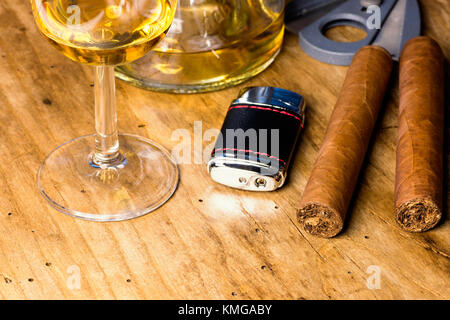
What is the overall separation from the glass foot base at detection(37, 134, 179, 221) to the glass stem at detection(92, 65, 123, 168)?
1cm

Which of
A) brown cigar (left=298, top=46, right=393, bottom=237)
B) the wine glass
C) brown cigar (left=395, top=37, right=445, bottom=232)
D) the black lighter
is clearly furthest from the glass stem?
brown cigar (left=395, top=37, right=445, bottom=232)

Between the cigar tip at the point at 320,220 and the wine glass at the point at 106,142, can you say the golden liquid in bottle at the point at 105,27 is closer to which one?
the wine glass at the point at 106,142

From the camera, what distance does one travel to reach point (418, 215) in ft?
2.68

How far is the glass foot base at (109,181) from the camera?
860 mm

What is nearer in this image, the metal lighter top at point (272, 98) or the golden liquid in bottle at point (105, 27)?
the golden liquid in bottle at point (105, 27)

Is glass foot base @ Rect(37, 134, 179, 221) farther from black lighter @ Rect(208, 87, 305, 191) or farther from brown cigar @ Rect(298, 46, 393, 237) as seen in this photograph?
brown cigar @ Rect(298, 46, 393, 237)

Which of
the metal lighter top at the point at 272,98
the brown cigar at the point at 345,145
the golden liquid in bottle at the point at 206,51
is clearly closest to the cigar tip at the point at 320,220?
the brown cigar at the point at 345,145

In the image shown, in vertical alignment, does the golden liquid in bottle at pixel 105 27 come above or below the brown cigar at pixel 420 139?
above

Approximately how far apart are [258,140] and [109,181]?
0.70ft

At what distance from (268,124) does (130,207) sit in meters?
0.22

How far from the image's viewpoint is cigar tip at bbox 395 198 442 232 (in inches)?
31.2

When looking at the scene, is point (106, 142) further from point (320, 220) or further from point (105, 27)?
point (320, 220)

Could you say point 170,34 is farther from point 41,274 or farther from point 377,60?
point 41,274

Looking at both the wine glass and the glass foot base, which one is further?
the glass foot base
